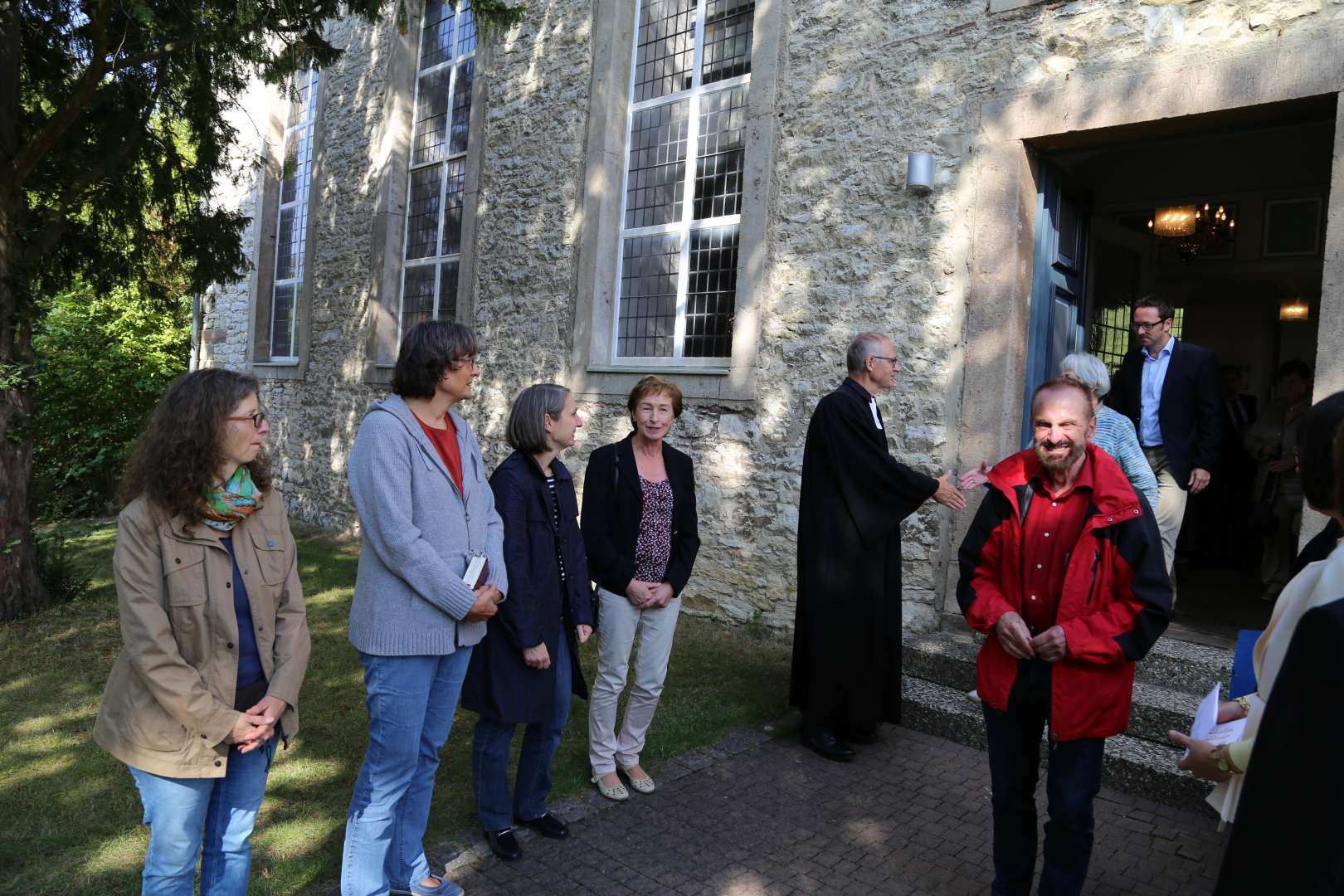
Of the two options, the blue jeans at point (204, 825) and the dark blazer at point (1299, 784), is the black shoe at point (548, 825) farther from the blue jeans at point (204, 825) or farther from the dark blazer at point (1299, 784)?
the dark blazer at point (1299, 784)

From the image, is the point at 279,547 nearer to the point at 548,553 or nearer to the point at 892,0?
the point at 548,553

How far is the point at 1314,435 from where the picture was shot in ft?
5.07

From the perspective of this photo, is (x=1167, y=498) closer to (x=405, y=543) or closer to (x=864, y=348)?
(x=864, y=348)

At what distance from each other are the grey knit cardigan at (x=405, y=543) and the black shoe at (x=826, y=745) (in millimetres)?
2362

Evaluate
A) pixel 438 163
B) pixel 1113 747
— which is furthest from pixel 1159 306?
pixel 438 163

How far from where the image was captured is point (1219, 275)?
1055 cm

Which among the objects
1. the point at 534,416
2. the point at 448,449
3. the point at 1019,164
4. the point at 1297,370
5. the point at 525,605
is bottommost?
the point at 525,605

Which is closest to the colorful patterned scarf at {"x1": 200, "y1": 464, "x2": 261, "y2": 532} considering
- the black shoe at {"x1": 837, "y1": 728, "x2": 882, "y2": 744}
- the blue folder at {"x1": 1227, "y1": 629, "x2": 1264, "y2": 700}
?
the blue folder at {"x1": 1227, "y1": 629, "x2": 1264, "y2": 700}

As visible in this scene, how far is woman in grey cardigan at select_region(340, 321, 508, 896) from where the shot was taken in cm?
285

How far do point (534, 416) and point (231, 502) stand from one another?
1.31 meters

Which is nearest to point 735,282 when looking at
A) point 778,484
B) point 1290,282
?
point 778,484

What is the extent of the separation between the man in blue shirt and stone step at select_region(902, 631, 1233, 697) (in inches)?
23.6

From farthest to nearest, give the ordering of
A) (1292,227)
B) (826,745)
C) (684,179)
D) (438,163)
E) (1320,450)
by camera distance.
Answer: (438,163) < (1292,227) < (684,179) < (826,745) < (1320,450)

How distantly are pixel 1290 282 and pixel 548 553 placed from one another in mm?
10436
